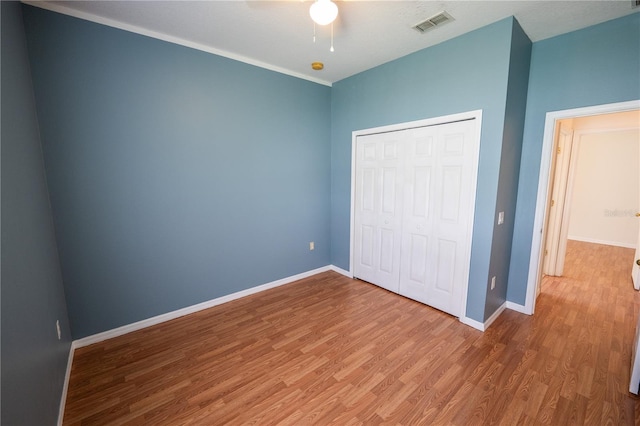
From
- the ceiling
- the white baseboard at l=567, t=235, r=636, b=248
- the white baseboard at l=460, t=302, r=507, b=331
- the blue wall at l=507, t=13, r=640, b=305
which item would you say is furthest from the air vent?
the white baseboard at l=567, t=235, r=636, b=248

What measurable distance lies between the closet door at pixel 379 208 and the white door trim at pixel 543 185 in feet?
4.42

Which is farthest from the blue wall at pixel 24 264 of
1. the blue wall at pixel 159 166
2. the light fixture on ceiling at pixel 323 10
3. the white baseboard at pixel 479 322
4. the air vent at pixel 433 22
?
the white baseboard at pixel 479 322

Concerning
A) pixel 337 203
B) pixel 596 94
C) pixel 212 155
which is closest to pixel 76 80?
pixel 212 155

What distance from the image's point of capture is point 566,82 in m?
2.42

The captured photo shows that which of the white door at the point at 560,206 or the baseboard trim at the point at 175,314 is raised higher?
the white door at the point at 560,206

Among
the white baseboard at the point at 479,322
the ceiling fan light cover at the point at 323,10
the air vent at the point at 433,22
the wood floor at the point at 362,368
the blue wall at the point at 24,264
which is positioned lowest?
the wood floor at the point at 362,368

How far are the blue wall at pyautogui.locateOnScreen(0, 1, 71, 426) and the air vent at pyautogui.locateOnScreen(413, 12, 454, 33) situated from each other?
280cm

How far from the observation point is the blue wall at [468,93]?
229 cm

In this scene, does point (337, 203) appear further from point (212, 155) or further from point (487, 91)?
point (487, 91)

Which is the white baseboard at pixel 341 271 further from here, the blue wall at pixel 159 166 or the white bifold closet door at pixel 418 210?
the blue wall at pixel 159 166

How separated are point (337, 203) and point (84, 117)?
2.92 meters

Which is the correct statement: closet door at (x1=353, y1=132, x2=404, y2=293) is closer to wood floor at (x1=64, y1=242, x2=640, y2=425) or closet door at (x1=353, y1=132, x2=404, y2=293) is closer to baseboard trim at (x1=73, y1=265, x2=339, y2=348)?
wood floor at (x1=64, y1=242, x2=640, y2=425)

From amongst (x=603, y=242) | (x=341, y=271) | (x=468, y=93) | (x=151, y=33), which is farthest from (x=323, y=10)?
(x=603, y=242)

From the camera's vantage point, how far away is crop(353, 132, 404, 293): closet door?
3182 millimetres
